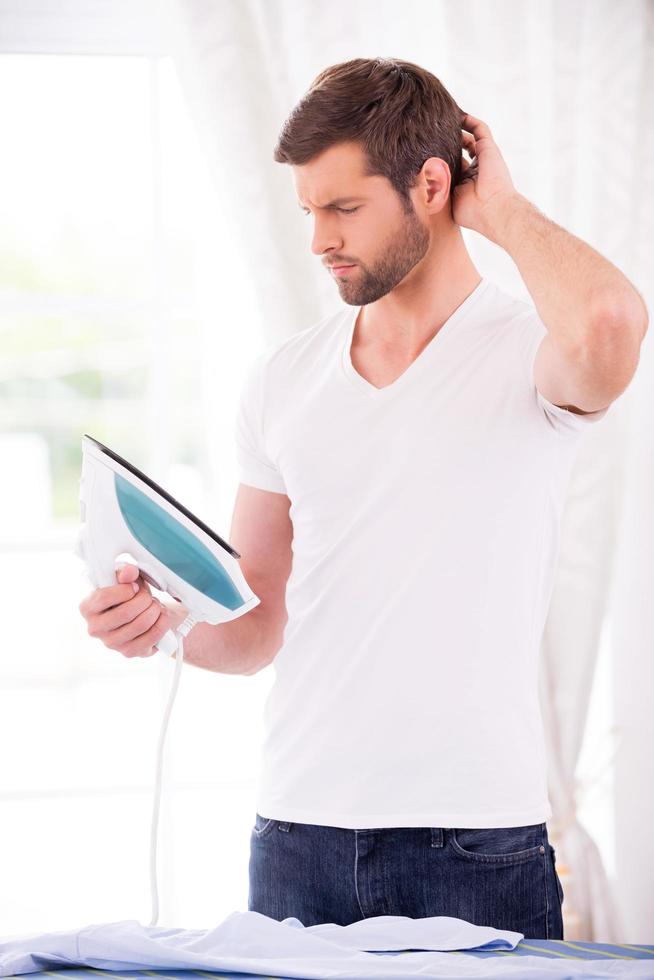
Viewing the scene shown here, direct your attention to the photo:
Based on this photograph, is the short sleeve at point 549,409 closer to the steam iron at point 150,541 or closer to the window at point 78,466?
the steam iron at point 150,541

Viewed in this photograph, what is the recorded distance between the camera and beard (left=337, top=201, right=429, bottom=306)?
1.29 meters

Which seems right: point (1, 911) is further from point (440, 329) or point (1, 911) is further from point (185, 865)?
point (440, 329)

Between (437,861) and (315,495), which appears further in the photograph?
(315,495)

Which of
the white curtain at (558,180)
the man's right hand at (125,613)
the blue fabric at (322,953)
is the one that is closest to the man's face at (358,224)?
the man's right hand at (125,613)

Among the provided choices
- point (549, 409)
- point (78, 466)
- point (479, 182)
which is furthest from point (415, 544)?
point (78, 466)

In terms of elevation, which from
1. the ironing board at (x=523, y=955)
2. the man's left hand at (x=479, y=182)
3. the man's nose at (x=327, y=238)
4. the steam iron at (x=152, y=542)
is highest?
the man's left hand at (x=479, y=182)

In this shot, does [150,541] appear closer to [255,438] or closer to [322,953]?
[255,438]

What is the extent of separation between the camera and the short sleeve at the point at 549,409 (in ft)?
3.93

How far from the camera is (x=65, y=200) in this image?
2143 millimetres

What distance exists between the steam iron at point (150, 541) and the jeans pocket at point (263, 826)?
32 centimetres

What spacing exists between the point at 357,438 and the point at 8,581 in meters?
1.15

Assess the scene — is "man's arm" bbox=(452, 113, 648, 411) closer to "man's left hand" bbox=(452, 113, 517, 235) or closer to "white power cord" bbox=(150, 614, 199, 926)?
"man's left hand" bbox=(452, 113, 517, 235)

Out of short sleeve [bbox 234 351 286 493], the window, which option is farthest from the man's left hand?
the window

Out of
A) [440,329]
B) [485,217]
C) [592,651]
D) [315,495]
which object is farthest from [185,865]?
[485,217]
